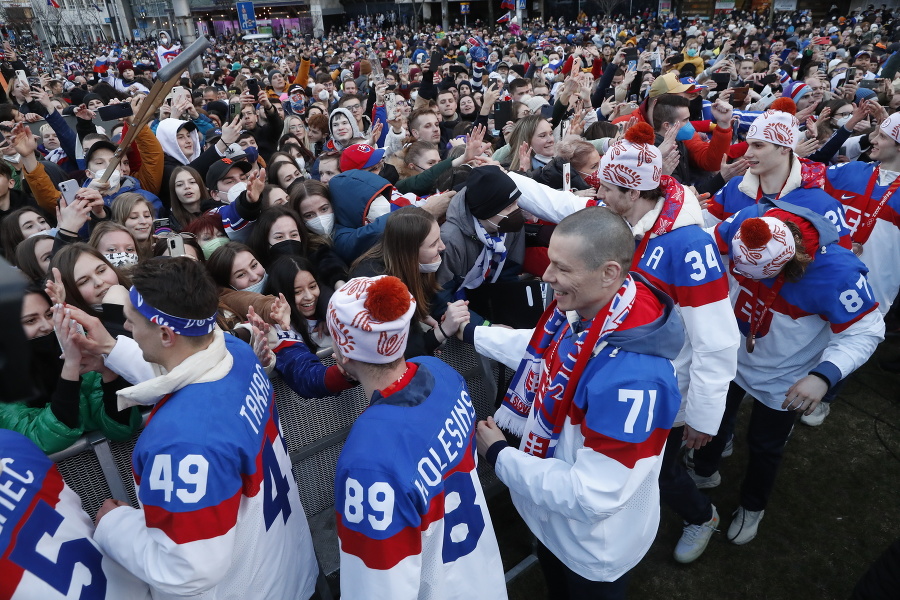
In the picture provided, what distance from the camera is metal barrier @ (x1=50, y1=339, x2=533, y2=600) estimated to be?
235 centimetres

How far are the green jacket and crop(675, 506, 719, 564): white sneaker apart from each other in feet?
10.5

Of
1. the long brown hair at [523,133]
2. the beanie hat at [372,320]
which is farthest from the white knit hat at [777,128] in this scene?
the beanie hat at [372,320]

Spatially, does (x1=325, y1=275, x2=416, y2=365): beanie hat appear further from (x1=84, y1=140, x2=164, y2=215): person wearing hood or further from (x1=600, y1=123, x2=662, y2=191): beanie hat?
(x1=84, y1=140, x2=164, y2=215): person wearing hood

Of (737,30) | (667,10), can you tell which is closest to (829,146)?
(737,30)

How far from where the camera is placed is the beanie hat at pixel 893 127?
14.5 ft

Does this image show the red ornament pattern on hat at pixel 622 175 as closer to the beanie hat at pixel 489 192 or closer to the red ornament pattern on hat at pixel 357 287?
the beanie hat at pixel 489 192

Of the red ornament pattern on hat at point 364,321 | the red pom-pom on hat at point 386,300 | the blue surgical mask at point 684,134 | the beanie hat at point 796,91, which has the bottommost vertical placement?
the beanie hat at point 796,91

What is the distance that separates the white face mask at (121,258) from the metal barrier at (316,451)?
162 centimetres

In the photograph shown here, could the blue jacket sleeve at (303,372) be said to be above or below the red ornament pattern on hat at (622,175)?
below

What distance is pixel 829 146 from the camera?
650 cm

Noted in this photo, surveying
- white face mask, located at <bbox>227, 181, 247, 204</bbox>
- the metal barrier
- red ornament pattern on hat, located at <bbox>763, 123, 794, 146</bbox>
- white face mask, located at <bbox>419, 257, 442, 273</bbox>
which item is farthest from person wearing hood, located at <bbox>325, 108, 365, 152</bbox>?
red ornament pattern on hat, located at <bbox>763, 123, 794, 146</bbox>

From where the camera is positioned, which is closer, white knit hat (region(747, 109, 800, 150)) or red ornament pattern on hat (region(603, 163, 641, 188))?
red ornament pattern on hat (region(603, 163, 641, 188))

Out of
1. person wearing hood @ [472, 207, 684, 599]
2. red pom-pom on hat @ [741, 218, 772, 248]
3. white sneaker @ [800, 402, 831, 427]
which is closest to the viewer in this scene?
person wearing hood @ [472, 207, 684, 599]

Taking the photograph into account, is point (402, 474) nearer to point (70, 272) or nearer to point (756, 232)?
point (756, 232)
